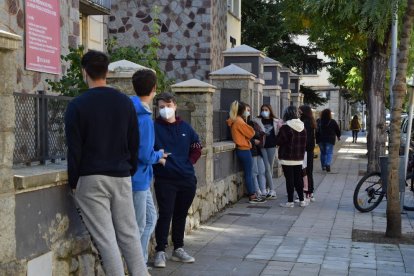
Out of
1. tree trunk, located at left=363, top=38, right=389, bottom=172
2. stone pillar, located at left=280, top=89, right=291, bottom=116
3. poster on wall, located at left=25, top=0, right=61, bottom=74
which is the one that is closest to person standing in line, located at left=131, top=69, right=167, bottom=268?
poster on wall, located at left=25, top=0, right=61, bottom=74

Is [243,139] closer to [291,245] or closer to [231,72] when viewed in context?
[231,72]

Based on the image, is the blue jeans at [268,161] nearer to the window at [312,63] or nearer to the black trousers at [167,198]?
the black trousers at [167,198]

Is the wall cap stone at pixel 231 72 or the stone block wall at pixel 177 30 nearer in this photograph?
the wall cap stone at pixel 231 72

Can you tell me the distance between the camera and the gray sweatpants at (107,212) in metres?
4.96

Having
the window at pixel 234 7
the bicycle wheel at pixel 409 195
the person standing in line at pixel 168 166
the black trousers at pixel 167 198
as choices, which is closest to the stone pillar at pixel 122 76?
the person standing in line at pixel 168 166

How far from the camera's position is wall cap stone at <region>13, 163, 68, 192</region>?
4.58 m

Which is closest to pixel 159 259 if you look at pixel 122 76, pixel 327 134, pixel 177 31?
pixel 122 76

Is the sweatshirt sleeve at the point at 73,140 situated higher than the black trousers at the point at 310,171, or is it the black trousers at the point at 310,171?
the sweatshirt sleeve at the point at 73,140

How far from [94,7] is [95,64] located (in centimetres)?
741

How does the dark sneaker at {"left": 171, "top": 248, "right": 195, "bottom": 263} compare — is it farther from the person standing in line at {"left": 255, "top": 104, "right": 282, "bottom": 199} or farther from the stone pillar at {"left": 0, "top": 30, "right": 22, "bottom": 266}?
the person standing in line at {"left": 255, "top": 104, "right": 282, "bottom": 199}

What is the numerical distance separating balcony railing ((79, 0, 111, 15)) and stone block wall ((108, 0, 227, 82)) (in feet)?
16.3

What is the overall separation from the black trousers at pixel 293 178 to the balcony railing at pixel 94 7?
4.28 m

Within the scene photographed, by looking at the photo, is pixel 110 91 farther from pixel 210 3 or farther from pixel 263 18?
pixel 263 18

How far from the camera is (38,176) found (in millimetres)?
4793
